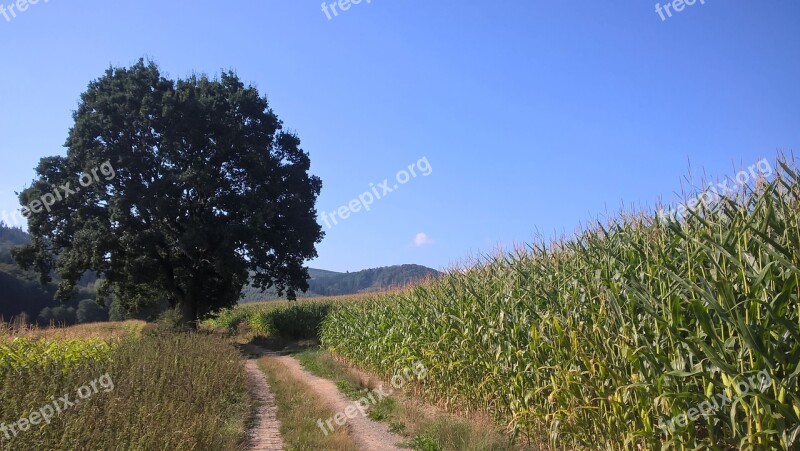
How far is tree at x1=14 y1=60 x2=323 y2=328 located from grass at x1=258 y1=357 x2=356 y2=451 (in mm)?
13380

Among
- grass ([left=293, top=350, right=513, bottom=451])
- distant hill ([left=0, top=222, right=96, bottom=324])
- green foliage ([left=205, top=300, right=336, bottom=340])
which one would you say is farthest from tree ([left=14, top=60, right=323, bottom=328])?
grass ([left=293, top=350, right=513, bottom=451])

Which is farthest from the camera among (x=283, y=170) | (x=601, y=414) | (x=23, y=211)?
(x=283, y=170)

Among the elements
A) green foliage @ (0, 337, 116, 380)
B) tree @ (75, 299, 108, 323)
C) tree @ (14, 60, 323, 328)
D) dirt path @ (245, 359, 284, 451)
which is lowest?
dirt path @ (245, 359, 284, 451)

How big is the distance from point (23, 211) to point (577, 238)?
94.1 feet

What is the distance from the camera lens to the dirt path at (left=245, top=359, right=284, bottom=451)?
7784 mm

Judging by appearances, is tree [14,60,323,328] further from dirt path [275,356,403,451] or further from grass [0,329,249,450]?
grass [0,329,249,450]

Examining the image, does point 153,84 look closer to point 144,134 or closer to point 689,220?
point 144,134

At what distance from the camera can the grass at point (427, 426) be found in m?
6.77

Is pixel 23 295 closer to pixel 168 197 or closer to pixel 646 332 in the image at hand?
pixel 168 197

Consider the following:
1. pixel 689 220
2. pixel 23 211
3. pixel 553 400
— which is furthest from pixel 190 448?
pixel 23 211

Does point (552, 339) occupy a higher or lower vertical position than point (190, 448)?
higher

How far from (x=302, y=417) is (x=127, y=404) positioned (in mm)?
3799

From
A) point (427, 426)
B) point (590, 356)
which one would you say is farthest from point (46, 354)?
point (590, 356)

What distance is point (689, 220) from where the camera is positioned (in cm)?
498
